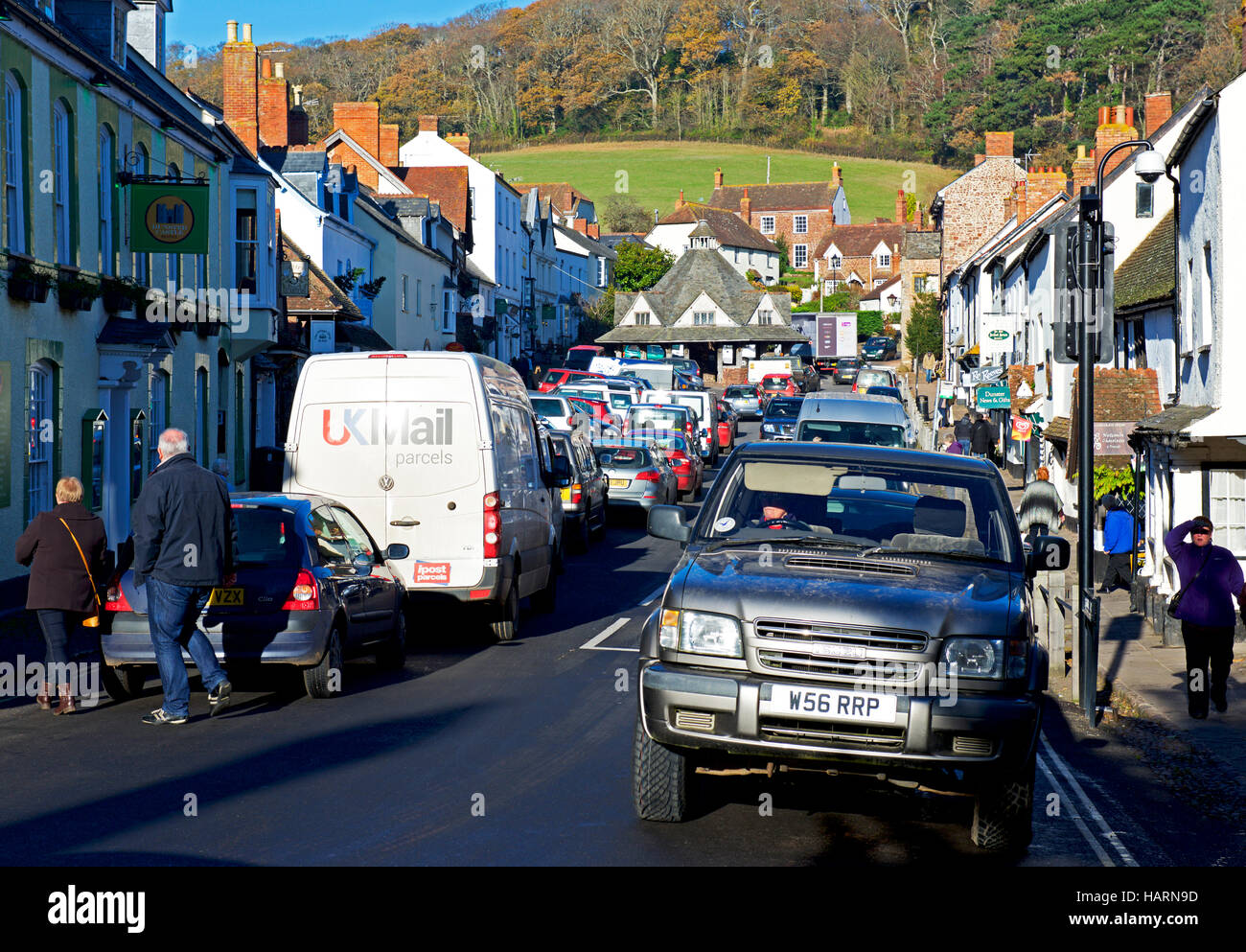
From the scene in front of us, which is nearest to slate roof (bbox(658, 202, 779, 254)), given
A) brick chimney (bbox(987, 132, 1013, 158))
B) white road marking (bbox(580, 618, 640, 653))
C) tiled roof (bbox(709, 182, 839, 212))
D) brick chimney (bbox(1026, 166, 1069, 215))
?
tiled roof (bbox(709, 182, 839, 212))

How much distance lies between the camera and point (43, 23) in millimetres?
18047

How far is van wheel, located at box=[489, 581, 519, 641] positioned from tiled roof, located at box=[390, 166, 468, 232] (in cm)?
4987

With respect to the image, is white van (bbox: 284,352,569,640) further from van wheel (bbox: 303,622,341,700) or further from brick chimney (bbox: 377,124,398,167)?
brick chimney (bbox: 377,124,398,167)

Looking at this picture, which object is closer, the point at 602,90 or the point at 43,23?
the point at 43,23

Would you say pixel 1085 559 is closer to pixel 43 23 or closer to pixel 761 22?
pixel 43 23

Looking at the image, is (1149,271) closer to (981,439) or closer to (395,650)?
(981,439)

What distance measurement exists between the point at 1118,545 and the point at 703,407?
74.5ft

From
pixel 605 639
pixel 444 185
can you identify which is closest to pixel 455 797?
pixel 605 639

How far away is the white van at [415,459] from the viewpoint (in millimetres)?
13453

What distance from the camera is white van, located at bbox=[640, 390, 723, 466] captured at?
41.4m

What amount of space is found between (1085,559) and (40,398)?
44.4 ft

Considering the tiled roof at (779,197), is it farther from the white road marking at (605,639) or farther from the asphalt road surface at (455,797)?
the asphalt road surface at (455,797)

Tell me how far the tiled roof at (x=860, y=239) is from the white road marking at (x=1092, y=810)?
121m

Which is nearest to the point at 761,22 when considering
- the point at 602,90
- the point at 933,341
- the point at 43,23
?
the point at 602,90
